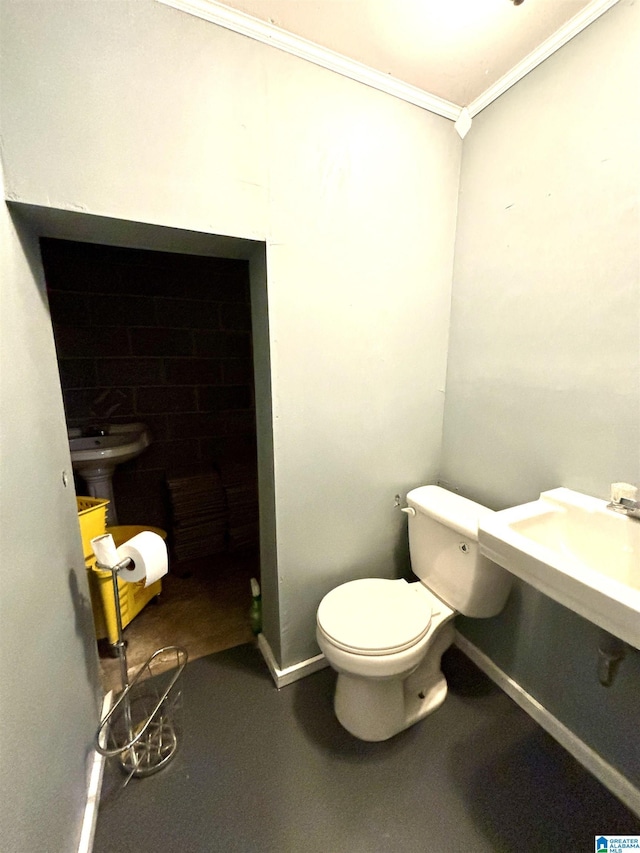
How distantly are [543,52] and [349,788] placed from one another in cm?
234

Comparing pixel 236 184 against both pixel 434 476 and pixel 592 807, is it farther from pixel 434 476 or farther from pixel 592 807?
pixel 592 807

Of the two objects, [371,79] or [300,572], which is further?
[300,572]

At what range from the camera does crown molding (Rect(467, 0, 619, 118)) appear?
3.17ft

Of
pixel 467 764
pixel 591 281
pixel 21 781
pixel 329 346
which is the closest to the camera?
pixel 21 781

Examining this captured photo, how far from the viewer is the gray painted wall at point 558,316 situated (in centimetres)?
98

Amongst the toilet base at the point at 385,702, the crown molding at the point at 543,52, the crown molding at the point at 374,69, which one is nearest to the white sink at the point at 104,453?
the toilet base at the point at 385,702

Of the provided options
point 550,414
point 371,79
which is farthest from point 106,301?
point 550,414

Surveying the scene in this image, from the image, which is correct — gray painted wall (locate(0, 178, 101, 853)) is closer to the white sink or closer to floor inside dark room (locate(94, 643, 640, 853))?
floor inside dark room (locate(94, 643, 640, 853))

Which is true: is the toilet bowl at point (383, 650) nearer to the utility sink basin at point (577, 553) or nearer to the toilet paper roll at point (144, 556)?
the utility sink basin at point (577, 553)

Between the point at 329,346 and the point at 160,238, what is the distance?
62 cm

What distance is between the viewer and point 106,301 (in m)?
2.05

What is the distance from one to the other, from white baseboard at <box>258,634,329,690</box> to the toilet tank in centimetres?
57

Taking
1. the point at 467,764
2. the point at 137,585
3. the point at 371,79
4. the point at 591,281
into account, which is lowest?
the point at 467,764

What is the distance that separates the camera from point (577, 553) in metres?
1.06
